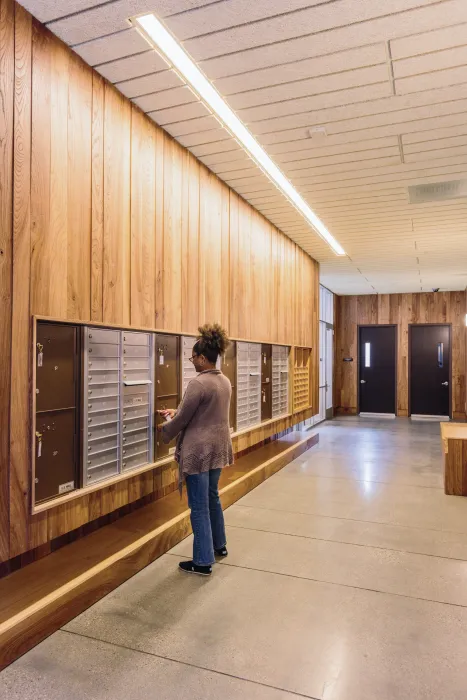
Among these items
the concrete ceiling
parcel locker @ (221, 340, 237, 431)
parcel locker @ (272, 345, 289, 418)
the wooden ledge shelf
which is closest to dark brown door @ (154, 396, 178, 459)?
the wooden ledge shelf

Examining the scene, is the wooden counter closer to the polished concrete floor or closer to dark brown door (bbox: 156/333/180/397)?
the polished concrete floor

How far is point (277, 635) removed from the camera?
224cm

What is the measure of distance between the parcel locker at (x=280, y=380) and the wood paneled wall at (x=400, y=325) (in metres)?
5.70

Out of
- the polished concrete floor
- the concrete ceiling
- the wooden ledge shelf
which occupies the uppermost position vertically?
the concrete ceiling

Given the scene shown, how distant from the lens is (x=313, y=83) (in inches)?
113

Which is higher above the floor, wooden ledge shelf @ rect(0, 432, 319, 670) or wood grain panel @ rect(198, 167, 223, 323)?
wood grain panel @ rect(198, 167, 223, 323)

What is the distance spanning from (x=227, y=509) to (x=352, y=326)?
852 centimetres

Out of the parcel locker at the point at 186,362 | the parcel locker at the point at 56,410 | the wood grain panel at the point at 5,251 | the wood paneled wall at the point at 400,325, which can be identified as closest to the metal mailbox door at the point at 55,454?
the parcel locker at the point at 56,410

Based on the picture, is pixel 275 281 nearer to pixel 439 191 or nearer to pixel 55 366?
pixel 439 191

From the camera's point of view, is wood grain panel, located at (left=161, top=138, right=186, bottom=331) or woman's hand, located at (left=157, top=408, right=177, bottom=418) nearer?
woman's hand, located at (left=157, top=408, right=177, bottom=418)

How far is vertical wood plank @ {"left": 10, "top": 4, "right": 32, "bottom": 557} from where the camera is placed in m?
2.20

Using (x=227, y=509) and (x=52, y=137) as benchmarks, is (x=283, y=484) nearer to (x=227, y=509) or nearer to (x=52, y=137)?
(x=227, y=509)

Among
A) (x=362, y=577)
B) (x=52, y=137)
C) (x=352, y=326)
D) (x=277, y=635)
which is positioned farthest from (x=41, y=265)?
(x=352, y=326)

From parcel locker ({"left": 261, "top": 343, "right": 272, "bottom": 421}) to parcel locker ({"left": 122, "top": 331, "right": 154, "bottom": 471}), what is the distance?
2365mm
